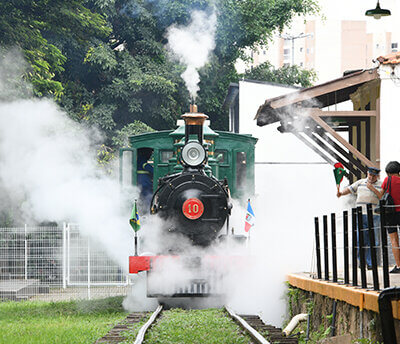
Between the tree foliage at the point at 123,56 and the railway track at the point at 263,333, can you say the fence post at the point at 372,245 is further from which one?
the tree foliage at the point at 123,56

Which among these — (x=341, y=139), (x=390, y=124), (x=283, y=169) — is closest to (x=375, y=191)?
(x=341, y=139)

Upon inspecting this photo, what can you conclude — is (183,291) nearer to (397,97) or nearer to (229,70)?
(397,97)

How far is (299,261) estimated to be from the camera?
43.5 ft

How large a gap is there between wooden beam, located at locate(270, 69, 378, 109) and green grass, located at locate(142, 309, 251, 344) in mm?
3548

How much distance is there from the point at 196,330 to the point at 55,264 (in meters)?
8.98

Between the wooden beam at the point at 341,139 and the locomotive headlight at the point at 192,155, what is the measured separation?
1.88 m

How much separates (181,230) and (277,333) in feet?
11.1

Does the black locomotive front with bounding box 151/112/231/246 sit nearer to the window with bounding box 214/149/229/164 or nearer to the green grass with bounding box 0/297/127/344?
the window with bounding box 214/149/229/164

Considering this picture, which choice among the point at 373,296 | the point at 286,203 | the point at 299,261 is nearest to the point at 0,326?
the point at 299,261

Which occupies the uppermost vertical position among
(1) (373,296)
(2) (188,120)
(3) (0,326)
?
A: (2) (188,120)

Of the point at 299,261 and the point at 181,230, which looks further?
the point at 299,261

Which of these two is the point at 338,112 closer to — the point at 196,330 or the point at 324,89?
the point at 324,89

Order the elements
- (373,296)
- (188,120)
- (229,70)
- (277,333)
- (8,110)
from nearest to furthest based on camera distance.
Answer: (373,296) < (277,333) < (188,120) < (8,110) < (229,70)

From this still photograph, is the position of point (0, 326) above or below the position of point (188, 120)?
below
